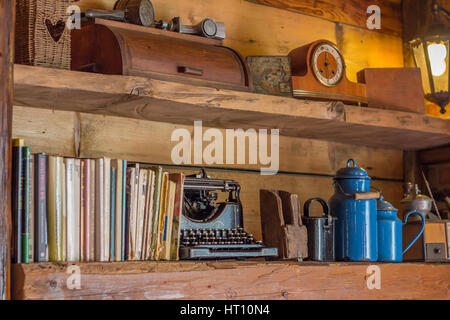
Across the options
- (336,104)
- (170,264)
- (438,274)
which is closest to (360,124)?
(336,104)

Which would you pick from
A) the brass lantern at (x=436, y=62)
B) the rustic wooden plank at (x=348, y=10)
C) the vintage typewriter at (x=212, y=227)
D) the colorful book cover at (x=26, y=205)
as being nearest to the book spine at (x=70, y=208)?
the colorful book cover at (x=26, y=205)

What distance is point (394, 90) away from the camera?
7.73 ft

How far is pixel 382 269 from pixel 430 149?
84 cm

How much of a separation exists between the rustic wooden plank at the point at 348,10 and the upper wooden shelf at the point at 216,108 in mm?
517

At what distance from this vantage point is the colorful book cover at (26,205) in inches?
60.4

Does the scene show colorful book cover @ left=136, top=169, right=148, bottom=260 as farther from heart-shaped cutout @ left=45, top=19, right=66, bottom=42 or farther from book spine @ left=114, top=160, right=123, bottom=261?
heart-shaped cutout @ left=45, top=19, right=66, bottom=42

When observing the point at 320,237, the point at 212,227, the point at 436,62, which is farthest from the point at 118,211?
the point at 436,62

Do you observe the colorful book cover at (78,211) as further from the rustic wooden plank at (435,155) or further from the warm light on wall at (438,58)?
the rustic wooden plank at (435,155)

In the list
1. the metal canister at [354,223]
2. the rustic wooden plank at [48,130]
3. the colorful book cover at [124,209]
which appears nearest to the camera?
the colorful book cover at [124,209]

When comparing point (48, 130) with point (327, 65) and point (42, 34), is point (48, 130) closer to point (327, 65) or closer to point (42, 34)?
point (42, 34)

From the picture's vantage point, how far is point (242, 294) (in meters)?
1.78

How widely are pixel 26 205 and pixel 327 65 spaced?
3.91 ft

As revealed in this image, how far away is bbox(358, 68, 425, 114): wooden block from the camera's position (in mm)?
2338

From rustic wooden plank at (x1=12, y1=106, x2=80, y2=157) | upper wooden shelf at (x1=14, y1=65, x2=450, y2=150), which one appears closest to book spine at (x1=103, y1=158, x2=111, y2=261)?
upper wooden shelf at (x1=14, y1=65, x2=450, y2=150)
